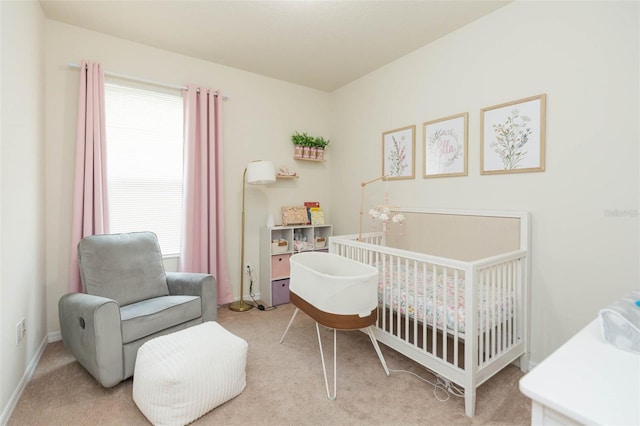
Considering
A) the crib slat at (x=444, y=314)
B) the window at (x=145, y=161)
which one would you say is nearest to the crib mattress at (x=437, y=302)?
the crib slat at (x=444, y=314)

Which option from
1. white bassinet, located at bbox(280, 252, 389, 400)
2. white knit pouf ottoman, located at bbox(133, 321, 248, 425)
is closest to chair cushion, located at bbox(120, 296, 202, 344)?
white knit pouf ottoman, located at bbox(133, 321, 248, 425)

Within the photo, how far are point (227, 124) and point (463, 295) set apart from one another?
2.78m

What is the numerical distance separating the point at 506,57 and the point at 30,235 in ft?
11.7

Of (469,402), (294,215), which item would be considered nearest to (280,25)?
(294,215)

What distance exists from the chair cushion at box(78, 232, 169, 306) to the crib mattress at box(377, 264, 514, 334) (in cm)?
176

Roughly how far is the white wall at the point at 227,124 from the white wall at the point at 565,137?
1731 millimetres

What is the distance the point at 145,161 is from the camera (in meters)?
2.83

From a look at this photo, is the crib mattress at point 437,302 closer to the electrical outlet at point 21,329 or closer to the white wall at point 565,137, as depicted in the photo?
the white wall at point 565,137

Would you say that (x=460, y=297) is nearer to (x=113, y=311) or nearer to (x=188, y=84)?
(x=113, y=311)

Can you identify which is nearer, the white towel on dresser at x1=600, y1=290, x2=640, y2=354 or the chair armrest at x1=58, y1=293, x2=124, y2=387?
the white towel on dresser at x1=600, y1=290, x2=640, y2=354

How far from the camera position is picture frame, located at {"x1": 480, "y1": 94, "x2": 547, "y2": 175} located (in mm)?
2023

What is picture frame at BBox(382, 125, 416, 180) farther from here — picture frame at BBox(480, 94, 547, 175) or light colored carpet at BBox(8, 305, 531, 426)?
light colored carpet at BBox(8, 305, 531, 426)

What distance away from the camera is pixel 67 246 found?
8.20ft

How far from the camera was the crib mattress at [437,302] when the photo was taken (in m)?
1.72
